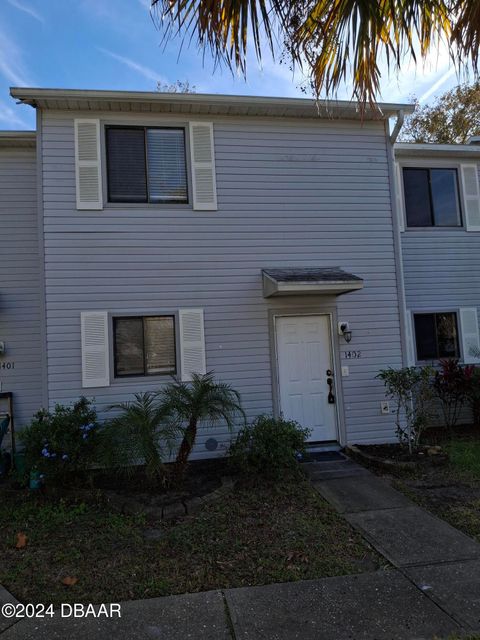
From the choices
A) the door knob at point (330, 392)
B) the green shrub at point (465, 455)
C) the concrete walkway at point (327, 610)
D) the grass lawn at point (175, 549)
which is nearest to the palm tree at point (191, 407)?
the grass lawn at point (175, 549)

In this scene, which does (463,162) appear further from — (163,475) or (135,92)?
(163,475)

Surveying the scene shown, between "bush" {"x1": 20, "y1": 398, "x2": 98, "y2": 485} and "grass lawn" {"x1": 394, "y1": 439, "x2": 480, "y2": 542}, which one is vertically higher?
"bush" {"x1": 20, "y1": 398, "x2": 98, "y2": 485}

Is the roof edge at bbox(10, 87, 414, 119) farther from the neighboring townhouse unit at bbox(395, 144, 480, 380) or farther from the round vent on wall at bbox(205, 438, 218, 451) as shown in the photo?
the round vent on wall at bbox(205, 438, 218, 451)

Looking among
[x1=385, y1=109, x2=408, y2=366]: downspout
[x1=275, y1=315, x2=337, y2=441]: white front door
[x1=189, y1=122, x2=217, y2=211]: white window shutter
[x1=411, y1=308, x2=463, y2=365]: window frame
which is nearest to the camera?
[x1=189, y1=122, x2=217, y2=211]: white window shutter

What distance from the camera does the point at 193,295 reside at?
22.0 ft

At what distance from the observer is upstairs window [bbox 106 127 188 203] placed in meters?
6.67

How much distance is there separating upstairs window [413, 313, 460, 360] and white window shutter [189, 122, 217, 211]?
4922 millimetres

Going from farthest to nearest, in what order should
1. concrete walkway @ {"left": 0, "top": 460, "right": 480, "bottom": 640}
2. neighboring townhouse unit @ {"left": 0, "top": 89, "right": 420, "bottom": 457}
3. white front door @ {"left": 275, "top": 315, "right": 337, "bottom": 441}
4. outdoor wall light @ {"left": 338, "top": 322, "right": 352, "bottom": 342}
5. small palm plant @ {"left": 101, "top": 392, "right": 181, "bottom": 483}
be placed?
1. outdoor wall light @ {"left": 338, "top": 322, "right": 352, "bottom": 342}
2. white front door @ {"left": 275, "top": 315, "right": 337, "bottom": 441}
3. neighboring townhouse unit @ {"left": 0, "top": 89, "right": 420, "bottom": 457}
4. small palm plant @ {"left": 101, "top": 392, "right": 181, "bottom": 483}
5. concrete walkway @ {"left": 0, "top": 460, "right": 480, "bottom": 640}

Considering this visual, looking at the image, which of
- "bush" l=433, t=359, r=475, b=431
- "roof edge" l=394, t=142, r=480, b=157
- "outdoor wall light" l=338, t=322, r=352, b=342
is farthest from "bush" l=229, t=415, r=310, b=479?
"roof edge" l=394, t=142, r=480, b=157

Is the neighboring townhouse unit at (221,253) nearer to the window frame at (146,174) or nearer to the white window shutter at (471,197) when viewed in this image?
the window frame at (146,174)

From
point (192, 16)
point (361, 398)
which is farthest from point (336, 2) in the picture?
point (361, 398)

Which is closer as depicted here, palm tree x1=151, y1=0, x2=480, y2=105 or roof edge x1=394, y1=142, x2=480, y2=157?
palm tree x1=151, y1=0, x2=480, y2=105

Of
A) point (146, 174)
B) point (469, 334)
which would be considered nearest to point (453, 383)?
point (469, 334)

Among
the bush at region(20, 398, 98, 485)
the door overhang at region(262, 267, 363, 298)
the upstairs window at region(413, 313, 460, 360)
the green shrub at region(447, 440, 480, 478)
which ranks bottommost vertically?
the green shrub at region(447, 440, 480, 478)
